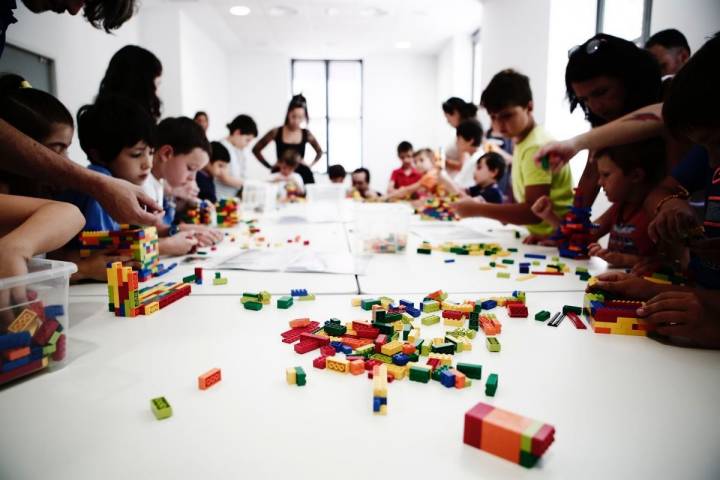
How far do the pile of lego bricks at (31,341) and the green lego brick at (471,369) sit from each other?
1.94 ft

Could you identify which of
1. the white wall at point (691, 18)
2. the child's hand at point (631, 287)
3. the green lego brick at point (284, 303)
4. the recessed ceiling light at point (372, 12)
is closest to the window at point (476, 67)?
the recessed ceiling light at point (372, 12)

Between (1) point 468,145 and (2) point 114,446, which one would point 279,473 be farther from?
(1) point 468,145

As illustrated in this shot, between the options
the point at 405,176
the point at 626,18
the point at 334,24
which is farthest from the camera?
the point at 334,24

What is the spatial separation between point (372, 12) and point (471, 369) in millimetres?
6036

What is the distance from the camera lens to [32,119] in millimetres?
1342

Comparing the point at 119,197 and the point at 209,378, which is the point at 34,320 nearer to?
the point at 209,378

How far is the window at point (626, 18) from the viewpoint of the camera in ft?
9.94

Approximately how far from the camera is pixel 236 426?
56 centimetres

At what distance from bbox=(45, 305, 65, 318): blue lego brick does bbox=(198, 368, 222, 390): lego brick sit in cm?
25

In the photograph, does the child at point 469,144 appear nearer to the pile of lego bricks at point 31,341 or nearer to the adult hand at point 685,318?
the adult hand at point 685,318

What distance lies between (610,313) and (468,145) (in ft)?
9.57

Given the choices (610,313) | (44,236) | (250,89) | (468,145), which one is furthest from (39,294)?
(250,89)

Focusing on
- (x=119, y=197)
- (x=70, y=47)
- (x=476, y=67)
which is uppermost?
(x=476, y=67)

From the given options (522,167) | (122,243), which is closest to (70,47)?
(122,243)
